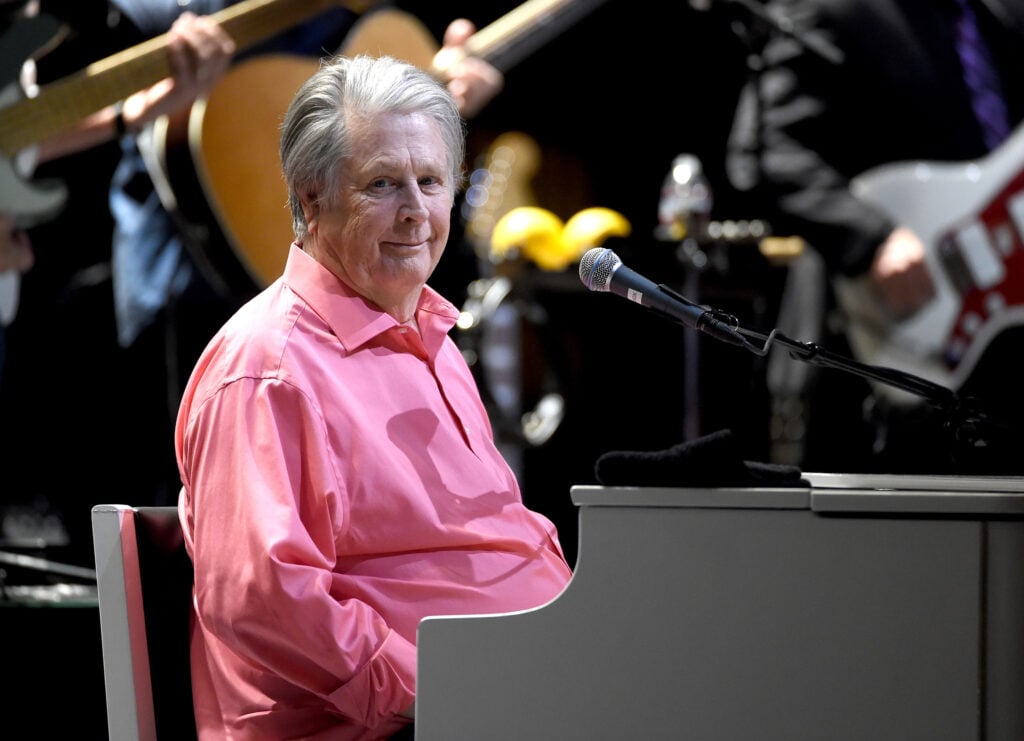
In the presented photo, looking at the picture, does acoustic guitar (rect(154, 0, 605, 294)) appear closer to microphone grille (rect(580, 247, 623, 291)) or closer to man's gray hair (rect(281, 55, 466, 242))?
man's gray hair (rect(281, 55, 466, 242))

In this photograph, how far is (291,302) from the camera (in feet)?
5.69

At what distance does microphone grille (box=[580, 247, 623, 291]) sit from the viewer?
1702 millimetres

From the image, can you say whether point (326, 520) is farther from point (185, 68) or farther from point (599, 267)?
point (185, 68)

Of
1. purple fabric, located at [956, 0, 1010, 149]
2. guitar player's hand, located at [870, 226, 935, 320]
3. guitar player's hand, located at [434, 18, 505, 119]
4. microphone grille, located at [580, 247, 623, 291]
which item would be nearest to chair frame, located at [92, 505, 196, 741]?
microphone grille, located at [580, 247, 623, 291]

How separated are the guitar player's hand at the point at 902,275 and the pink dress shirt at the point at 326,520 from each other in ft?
8.92

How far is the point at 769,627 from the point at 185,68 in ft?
9.05

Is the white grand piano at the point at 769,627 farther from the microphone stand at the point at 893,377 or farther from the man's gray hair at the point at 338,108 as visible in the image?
→ the man's gray hair at the point at 338,108

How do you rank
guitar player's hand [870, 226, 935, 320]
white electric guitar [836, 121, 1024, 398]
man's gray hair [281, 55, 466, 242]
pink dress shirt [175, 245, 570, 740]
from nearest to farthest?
pink dress shirt [175, 245, 570, 740] < man's gray hair [281, 55, 466, 242] < guitar player's hand [870, 226, 935, 320] < white electric guitar [836, 121, 1024, 398]

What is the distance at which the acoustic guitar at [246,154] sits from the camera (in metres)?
3.79

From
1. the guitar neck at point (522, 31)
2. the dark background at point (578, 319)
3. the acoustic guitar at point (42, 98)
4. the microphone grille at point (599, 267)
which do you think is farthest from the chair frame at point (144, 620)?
the guitar neck at point (522, 31)

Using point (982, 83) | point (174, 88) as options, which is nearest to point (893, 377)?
point (174, 88)

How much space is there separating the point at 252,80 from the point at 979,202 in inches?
93.3

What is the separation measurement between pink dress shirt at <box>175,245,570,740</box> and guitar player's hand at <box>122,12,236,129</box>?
1.98 meters

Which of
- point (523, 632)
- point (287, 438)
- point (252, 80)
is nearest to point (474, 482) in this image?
point (287, 438)
